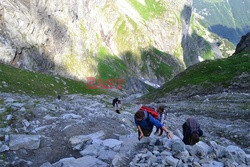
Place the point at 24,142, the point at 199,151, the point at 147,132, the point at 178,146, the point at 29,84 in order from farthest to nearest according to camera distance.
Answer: the point at 29,84 < the point at 24,142 < the point at 147,132 < the point at 199,151 < the point at 178,146

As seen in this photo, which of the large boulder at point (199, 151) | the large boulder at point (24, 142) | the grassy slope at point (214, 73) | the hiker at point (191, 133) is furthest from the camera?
the grassy slope at point (214, 73)

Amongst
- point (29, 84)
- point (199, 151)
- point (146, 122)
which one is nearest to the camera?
point (199, 151)

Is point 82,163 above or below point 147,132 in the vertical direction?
below

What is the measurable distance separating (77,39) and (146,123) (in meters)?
104

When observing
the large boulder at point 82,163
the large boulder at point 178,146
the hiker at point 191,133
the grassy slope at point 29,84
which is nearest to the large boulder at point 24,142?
the large boulder at point 82,163

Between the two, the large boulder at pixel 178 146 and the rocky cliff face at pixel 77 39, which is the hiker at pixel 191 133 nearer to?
the large boulder at pixel 178 146

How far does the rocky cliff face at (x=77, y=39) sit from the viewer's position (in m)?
75.7

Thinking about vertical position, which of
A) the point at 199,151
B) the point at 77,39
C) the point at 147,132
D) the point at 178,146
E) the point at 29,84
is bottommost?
the point at 199,151

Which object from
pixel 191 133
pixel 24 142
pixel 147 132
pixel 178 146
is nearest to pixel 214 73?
pixel 191 133

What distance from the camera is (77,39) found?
4446 inches

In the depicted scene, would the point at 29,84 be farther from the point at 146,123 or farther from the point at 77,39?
the point at 77,39

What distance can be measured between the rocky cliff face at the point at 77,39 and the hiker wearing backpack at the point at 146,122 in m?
62.8

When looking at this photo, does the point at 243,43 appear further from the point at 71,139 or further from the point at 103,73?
the point at 71,139

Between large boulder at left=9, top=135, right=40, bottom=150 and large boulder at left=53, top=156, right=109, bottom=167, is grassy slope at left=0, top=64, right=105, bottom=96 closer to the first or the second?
large boulder at left=9, top=135, right=40, bottom=150
